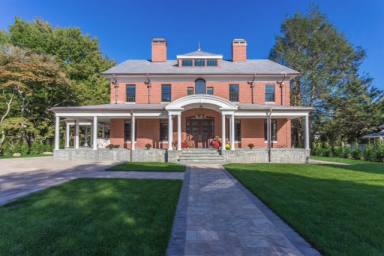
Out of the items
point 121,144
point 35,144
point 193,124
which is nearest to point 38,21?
point 35,144

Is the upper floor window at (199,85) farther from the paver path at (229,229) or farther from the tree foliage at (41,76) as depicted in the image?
the tree foliage at (41,76)

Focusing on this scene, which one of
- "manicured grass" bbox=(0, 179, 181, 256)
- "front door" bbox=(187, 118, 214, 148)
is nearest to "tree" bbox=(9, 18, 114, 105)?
"front door" bbox=(187, 118, 214, 148)

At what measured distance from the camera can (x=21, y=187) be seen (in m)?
7.11

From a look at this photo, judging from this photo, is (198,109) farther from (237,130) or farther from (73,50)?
(73,50)

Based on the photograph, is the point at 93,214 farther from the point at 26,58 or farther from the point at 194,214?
the point at 26,58

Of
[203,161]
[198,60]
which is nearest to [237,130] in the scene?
[203,161]

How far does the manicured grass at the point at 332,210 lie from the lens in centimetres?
328

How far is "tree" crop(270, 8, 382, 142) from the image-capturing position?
2641cm

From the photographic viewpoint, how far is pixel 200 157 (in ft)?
47.9

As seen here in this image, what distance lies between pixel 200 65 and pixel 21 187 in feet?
53.3

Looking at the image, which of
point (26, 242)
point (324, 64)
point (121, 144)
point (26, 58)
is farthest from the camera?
point (324, 64)

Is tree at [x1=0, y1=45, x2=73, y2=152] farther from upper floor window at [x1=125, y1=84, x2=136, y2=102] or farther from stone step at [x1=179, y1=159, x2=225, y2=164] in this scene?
stone step at [x1=179, y1=159, x2=225, y2=164]

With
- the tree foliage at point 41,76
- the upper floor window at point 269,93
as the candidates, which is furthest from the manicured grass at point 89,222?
the tree foliage at point 41,76

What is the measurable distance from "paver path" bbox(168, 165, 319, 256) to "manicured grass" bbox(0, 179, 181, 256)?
31cm
